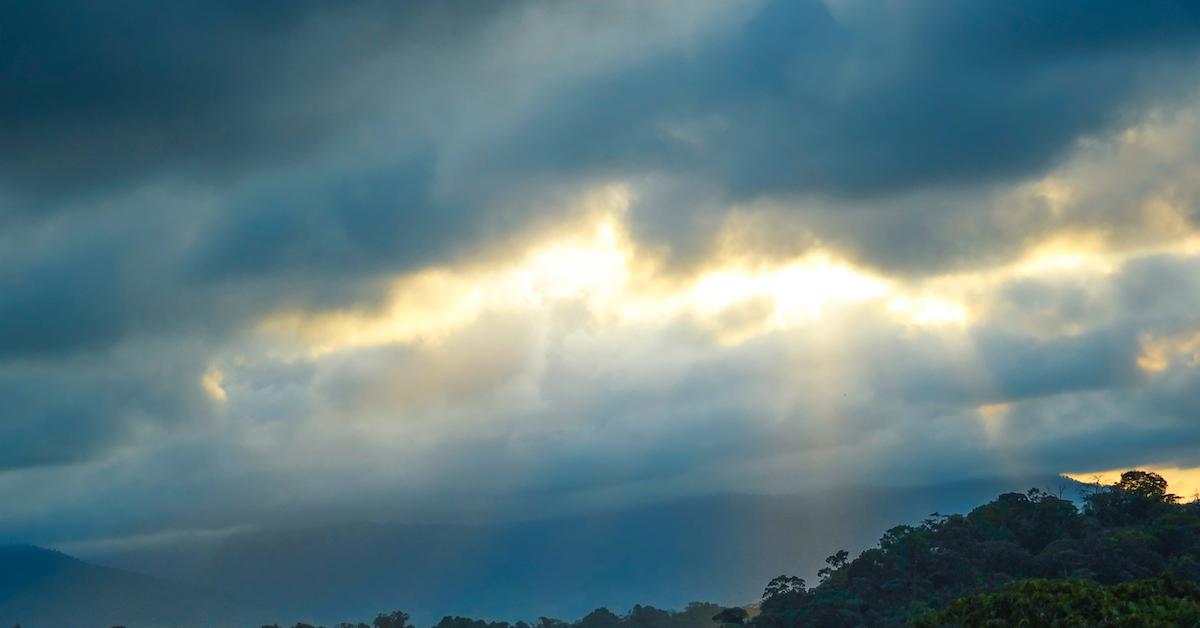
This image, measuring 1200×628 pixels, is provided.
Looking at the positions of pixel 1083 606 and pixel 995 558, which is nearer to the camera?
pixel 1083 606

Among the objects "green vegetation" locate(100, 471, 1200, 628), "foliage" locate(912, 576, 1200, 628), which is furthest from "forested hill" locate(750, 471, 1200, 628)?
"foliage" locate(912, 576, 1200, 628)

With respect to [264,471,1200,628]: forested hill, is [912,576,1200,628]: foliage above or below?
below

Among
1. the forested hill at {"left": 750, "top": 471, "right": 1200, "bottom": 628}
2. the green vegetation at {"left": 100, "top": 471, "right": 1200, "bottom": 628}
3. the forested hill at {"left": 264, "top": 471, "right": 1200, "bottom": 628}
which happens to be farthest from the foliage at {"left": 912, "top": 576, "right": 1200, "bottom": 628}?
the forested hill at {"left": 264, "top": 471, "right": 1200, "bottom": 628}

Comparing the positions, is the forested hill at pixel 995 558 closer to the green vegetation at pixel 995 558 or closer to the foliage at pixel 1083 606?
the green vegetation at pixel 995 558

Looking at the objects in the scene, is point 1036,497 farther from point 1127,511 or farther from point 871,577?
point 871,577

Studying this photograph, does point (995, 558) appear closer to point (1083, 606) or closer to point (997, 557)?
point (997, 557)

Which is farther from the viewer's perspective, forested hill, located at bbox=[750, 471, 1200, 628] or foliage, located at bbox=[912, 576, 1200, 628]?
forested hill, located at bbox=[750, 471, 1200, 628]

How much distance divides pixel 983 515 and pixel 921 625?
407 ft

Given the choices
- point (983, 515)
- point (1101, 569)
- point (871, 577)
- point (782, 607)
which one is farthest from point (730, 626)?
point (1101, 569)

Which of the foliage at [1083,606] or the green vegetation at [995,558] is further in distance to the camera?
the green vegetation at [995,558]

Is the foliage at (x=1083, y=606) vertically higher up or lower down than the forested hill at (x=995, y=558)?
lower down

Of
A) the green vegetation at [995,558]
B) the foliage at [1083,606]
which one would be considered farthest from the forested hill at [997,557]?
the foliage at [1083,606]

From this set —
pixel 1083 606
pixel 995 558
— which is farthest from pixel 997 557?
pixel 1083 606

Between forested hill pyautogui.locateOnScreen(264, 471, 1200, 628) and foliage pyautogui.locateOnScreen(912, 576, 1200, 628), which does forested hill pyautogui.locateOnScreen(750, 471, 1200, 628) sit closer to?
forested hill pyautogui.locateOnScreen(264, 471, 1200, 628)
